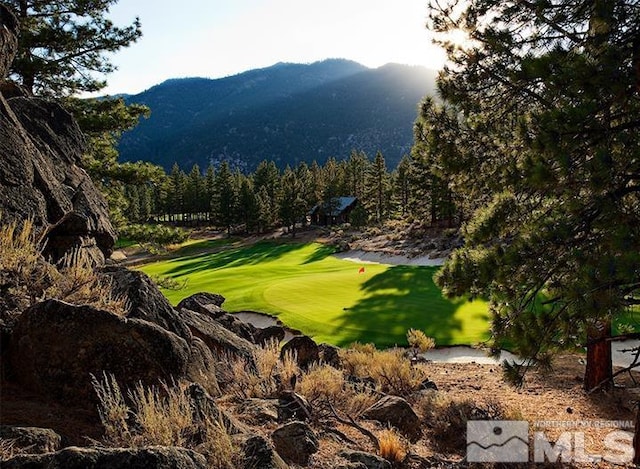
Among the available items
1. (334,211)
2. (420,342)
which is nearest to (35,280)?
(420,342)

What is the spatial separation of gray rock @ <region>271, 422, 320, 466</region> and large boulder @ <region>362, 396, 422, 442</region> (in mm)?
2260

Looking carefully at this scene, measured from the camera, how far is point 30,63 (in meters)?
15.0

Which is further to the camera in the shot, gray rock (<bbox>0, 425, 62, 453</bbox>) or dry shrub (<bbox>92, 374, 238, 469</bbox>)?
dry shrub (<bbox>92, 374, 238, 469</bbox>)

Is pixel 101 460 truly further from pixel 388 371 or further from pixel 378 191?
pixel 378 191

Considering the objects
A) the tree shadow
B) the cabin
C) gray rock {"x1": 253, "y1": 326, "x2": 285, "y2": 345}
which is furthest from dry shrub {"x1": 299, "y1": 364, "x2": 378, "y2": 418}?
the cabin

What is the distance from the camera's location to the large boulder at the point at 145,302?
680 centimetres

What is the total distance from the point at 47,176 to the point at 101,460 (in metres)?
7.18

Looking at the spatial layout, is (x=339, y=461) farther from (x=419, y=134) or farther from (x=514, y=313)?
(x=419, y=134)

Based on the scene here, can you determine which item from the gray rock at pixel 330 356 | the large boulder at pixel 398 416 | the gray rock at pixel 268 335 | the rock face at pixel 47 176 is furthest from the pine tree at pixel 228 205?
the large boulder at pixel 398 416

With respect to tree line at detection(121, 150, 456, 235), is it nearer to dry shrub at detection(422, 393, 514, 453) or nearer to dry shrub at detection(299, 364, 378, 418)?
dry shrub at detection(422, 393, 514, 453)

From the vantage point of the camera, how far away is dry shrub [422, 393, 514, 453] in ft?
24.0

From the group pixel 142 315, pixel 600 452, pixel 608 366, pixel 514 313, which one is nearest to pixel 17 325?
pixel 142 315

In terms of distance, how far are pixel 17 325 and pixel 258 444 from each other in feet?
11.1

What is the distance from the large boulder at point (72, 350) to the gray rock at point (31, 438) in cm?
118
